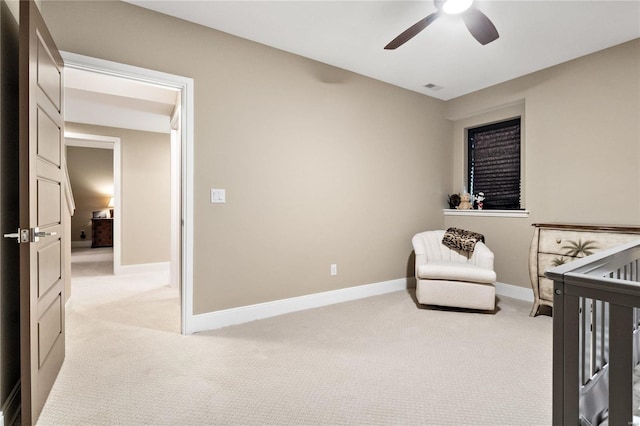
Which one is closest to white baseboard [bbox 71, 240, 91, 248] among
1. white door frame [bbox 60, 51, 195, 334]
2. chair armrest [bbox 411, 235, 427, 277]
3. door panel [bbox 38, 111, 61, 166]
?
white door frame [bbox 60, 51, 195, 334]

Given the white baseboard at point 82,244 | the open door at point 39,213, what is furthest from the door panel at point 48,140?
the white baseboard at point 82,244

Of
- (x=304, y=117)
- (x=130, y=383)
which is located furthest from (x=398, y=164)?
(x=130, y=383)

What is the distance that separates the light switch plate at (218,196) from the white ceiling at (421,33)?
1357mm

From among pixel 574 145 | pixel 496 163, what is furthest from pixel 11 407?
pixel 496 163

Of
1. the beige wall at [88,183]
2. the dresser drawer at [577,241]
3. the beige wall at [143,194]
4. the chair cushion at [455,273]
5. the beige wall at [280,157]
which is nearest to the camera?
the beige wall at [280,157]

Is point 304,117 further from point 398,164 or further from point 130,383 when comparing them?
point 130,383

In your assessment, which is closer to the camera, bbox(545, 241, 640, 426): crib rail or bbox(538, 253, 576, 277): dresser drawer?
bbox(545, 241, 640, 426): crib rail

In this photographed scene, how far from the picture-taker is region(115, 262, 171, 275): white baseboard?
511cm

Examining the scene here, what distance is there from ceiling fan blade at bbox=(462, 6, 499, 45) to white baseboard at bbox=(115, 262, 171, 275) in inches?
201

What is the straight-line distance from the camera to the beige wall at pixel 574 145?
2.89 meters

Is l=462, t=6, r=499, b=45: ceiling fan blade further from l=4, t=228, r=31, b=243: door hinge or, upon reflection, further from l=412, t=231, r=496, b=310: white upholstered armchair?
l=4, t=228, r=31, b=243: door hinge

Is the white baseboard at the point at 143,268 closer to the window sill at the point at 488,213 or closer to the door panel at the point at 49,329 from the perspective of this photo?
the door panel at the point at 49,329

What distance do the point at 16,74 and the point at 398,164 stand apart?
3.46 m

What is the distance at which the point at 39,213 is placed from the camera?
1632mm
